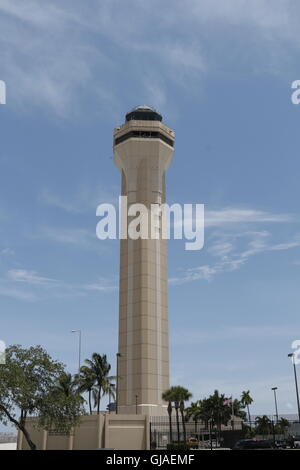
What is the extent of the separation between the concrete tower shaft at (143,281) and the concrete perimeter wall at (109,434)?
55.2ft

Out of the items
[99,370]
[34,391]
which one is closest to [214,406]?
[99,370]

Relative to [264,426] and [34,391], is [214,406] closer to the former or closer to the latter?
[264,426]

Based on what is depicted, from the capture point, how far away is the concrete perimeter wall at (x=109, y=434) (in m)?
54.8

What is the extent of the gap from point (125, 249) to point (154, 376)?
71.1 feet

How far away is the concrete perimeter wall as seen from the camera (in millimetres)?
54750

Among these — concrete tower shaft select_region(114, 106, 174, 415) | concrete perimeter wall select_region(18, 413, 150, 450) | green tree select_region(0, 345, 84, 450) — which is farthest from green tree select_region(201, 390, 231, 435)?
green tree select_region(0, 345, 84, 450)

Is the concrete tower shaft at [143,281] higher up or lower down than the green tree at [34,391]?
higher up

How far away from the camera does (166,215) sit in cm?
8738

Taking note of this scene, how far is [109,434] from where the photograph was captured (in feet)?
182

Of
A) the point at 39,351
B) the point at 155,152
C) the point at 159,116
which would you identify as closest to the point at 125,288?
the point at 155,152

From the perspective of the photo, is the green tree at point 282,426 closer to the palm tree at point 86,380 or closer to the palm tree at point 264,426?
the palm tree at point 264,426

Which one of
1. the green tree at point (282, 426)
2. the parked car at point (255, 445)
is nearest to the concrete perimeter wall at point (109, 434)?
the parked car at point (255, 445)

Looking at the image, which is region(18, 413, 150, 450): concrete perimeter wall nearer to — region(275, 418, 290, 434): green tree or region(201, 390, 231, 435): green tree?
region(201, 390, 231, 435): green tree

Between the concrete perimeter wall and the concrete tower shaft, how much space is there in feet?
55.2
